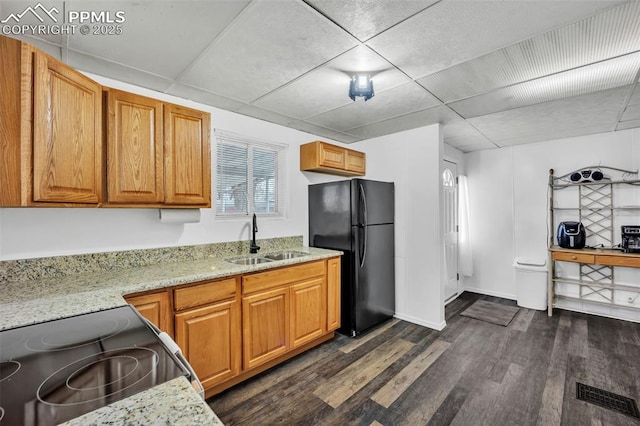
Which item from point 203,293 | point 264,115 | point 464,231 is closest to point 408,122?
point 264,115

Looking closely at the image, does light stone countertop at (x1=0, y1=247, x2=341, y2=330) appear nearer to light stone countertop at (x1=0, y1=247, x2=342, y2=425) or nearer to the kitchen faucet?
light stone countertop at (x1=0, y1=247, x2=342, y2=425)

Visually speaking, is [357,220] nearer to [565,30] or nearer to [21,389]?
[565,30]

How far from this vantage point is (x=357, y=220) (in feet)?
9.91

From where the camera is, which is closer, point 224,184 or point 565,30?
point 565,30

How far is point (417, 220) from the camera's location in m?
3.37

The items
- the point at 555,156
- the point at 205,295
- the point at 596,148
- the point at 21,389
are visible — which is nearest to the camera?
the point at 21,389

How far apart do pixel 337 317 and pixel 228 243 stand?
138 cm

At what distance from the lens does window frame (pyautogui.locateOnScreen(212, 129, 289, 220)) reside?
274 centimetres

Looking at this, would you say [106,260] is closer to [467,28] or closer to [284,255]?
[284,255]

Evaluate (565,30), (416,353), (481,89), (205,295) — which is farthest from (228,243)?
(565,30)

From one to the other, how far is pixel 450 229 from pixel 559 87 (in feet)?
7.75

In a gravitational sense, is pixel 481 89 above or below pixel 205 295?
above

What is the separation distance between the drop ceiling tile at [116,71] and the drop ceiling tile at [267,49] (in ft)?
0.78

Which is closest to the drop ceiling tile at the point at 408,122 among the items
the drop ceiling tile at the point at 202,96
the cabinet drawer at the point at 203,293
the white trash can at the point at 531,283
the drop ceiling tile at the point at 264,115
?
the drop ceiling tile at the point at 264,115
